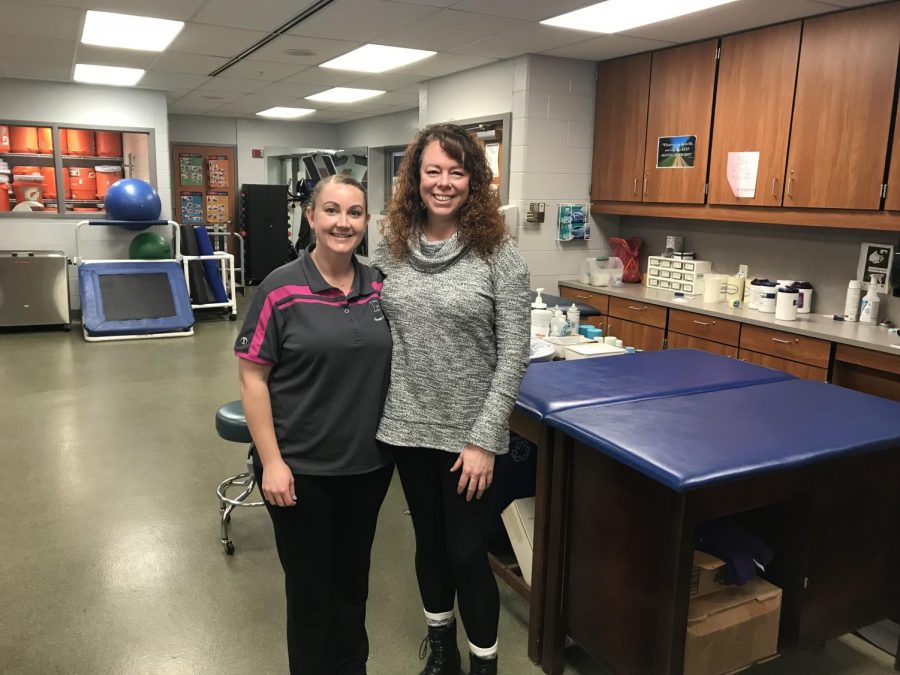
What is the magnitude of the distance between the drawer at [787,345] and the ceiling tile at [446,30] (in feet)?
7.61

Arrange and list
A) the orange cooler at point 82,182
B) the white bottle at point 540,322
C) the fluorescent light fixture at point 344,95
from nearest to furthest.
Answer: the white bottle at point 540,322, the fluorescent light fixture at point 344,95, the orange cooler at point 82,182

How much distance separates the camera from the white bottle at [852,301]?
13.4ft

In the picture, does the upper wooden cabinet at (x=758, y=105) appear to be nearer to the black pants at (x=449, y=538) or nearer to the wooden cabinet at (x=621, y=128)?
the wooden cabinet at (x=621, y=128)

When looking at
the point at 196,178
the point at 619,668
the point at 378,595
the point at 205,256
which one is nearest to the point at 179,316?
the point at 205,256

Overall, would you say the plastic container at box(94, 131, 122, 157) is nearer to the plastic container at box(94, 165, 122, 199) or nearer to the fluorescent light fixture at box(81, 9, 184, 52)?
the plastic container at box(94, 165, 122, 199)

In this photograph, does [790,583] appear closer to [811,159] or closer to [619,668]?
[619,668]

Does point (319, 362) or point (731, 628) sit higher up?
point (319, 362)

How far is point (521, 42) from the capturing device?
487 cm

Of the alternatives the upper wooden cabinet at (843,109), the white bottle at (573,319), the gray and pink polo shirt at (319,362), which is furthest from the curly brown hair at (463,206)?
the upper wooden cabinet at (843,109)

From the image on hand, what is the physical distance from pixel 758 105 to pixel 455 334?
345 cm

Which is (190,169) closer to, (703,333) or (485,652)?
(703,333)

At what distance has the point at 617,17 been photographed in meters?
4.23

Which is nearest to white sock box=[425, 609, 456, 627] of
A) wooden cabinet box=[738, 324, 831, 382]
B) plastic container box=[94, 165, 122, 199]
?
wooden cabinet box=[738, 324, 831, 382]

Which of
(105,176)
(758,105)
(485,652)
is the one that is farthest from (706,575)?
(105,176)
